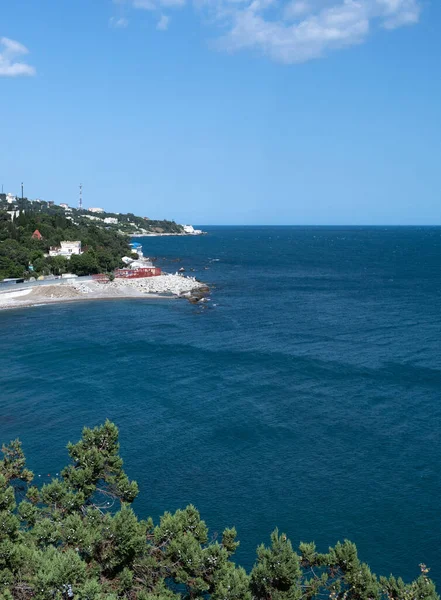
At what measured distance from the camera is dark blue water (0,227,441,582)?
24188 millimetres

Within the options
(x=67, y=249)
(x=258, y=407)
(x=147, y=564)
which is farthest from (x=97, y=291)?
(x=147, y=564)

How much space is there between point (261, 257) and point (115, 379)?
325 feet

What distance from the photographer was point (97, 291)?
76.8 metres

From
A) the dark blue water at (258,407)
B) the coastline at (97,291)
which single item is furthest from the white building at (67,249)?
the dark blue water at (258,407)

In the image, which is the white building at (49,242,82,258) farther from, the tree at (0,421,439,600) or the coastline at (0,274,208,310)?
the tree at (0,421,439,600)

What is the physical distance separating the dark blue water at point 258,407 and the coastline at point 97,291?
5.15m

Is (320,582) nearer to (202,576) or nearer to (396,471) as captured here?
(202,576)

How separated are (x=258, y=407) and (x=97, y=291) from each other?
1819 inches

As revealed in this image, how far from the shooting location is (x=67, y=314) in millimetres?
63375

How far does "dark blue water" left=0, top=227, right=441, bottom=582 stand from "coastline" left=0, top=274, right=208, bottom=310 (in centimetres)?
515

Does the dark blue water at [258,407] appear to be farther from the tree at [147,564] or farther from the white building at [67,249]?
the white building at [67,249]

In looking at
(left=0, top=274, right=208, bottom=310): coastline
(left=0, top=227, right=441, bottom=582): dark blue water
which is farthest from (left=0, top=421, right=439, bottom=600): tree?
(left=0, top=274, right=208, bottom=310): coastline

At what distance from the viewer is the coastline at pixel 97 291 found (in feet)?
233

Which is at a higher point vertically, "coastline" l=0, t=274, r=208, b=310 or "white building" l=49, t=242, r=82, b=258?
"white building" l=49, t=242, r=82, b=258
